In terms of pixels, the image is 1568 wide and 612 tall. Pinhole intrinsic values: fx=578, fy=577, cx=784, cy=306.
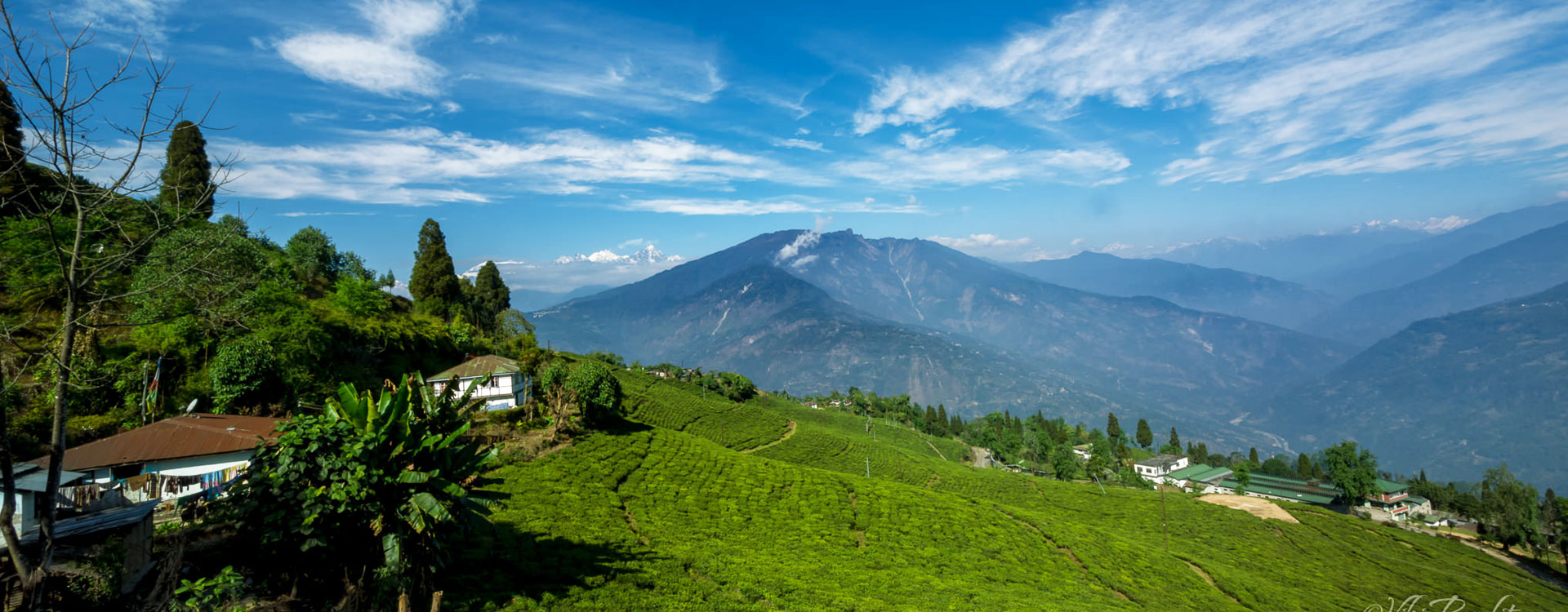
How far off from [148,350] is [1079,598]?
162 feet

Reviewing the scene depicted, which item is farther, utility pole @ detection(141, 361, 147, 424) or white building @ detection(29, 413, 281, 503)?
utility pole @ detection(141, 361, 147, 424)

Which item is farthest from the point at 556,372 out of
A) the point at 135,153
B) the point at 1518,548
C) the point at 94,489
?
the point at 1518,548

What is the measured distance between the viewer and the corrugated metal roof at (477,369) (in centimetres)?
4866

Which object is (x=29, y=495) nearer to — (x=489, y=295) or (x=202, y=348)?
(x=202, y=348)

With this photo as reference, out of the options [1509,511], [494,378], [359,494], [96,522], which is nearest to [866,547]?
[359,494]

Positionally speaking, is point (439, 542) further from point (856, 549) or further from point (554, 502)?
point (856, 549)

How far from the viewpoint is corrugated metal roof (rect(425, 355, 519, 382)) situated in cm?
4866

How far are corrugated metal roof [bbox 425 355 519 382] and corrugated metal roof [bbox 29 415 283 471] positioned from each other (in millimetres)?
24469

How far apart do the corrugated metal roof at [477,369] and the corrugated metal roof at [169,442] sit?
24.5 metres

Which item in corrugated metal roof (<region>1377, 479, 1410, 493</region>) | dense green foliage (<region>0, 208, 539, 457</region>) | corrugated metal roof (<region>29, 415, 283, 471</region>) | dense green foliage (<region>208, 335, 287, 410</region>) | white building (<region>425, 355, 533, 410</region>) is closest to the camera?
dense green foliage (<region>0, 208, 539, 457</region>)

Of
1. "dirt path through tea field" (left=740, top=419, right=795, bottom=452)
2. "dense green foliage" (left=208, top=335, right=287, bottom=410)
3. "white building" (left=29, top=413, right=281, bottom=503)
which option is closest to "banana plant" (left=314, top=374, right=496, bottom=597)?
"white building" (left=29, top=413, right=281, bottom=503)

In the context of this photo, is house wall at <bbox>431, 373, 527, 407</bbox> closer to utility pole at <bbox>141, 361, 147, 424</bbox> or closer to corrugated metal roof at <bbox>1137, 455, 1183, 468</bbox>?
utility pole at <bbox>141, 361, 147, 424</bbox>

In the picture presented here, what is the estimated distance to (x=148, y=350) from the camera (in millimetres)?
28281

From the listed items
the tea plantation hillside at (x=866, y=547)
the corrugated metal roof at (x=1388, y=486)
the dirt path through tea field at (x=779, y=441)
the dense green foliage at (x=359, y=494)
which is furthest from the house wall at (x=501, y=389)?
the corrugated metal roof at (x=1388, y=486)
